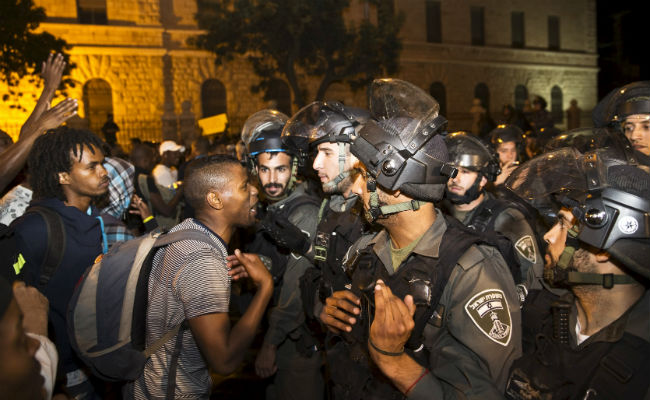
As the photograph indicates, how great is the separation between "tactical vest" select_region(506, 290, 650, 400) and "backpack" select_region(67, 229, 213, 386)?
1.77m

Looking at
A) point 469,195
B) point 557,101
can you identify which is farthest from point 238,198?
point 557,101

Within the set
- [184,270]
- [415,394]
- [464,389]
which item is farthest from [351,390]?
[184,270]

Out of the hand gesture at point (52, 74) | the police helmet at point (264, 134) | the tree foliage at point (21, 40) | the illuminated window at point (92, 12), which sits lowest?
the police helmet at point (264, 134)

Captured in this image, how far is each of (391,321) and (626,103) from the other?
10.2 ft

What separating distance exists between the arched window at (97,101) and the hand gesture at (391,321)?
2358 centimetres

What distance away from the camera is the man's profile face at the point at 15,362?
4.95 ft

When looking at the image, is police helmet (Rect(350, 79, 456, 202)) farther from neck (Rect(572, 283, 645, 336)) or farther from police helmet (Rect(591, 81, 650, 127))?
police helmet (Rect(591, 81, 650, 127))

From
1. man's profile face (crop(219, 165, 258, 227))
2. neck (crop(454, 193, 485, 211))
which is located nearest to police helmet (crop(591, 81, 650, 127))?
neck (crop(454, 193, 485, 211))

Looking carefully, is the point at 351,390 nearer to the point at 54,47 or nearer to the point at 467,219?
the point at 467,219

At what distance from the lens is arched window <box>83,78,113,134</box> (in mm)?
23078

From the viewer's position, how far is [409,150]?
99.4 inches

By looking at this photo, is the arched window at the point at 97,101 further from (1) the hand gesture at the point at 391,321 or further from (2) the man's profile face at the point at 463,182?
(1) the hand gesture at the point at 391,321

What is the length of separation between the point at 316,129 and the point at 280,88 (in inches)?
943

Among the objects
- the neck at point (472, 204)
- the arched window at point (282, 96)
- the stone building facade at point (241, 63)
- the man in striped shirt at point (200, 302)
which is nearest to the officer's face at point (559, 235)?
the man in striped shirt at point (200, 302)
